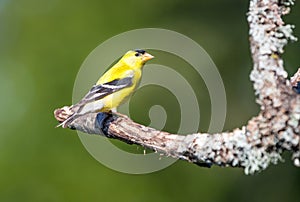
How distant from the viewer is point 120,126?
306cm

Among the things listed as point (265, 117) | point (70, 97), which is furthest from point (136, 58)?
point (70, 97)

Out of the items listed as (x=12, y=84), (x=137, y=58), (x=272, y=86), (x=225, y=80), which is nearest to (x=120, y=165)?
(x=137, y=58)

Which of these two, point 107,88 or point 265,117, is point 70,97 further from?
point 265,117

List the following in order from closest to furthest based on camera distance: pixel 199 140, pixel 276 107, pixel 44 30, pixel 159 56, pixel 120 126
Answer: pixel 276 107 → pixel 199 140 → pixel 120 126 → pixel 159 56 → pixel 44 30

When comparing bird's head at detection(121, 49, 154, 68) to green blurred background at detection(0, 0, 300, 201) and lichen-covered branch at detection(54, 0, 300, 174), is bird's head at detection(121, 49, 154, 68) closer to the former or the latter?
lichen-covered branch at detection(54, 0, 300, 174)

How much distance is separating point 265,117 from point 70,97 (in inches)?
198

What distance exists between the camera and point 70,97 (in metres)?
7.11

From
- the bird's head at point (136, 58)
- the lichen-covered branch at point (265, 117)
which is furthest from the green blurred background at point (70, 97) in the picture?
the lichen-covered branch at point (265, 117)

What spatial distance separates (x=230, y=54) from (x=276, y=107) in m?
5.62

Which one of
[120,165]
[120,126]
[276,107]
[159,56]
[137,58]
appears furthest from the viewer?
[159,56]

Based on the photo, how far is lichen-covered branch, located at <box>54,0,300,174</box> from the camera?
2178 millimetres

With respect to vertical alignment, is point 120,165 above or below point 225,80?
below

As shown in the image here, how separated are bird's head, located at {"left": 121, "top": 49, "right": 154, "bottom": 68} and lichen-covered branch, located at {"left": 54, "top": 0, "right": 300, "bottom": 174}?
1.63m

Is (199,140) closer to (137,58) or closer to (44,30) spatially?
(137,58)
